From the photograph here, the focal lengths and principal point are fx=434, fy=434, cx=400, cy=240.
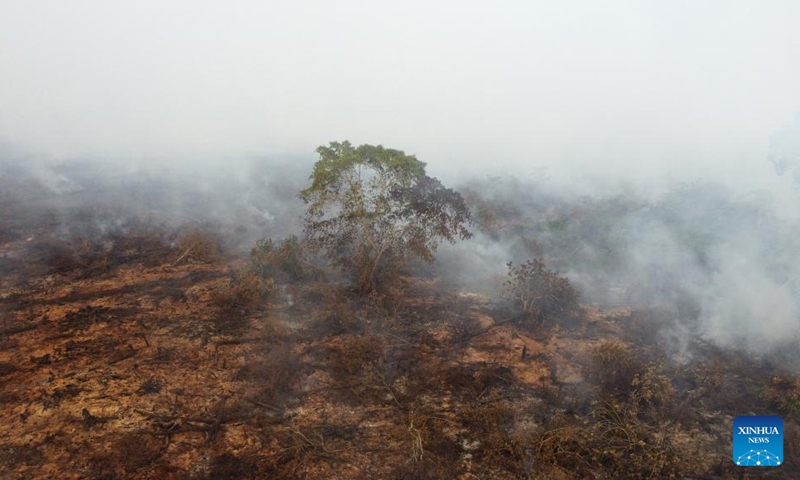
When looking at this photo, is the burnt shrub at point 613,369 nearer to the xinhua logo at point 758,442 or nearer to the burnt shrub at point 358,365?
the xinhua logo at point 758,442

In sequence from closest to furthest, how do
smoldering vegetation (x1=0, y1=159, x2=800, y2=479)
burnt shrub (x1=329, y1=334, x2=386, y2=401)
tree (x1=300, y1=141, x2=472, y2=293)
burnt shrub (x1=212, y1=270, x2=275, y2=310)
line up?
smoldering vegetation (x1=0, y1=159, x2=800, y2=479) → burnt shrub (x1=329, y1=334, x2=386, y2=401) → burnt shrub (x1=212, y1=270, x2=275, y2=310) → tree (x1=300, y1=141, x2=472, y2=293)

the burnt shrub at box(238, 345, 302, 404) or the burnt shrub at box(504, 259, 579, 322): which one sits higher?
the burnt shrub at box(504, 259, 579, 322)

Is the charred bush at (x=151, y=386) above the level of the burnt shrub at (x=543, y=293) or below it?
below

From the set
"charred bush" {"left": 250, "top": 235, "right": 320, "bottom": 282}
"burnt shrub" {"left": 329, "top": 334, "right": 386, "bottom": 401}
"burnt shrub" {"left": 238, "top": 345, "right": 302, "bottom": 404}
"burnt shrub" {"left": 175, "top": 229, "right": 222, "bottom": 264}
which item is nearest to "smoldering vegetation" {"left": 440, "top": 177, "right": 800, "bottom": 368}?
"charred bush" {"left": 250, "top": 235, "right": 320, "bottom": 282}

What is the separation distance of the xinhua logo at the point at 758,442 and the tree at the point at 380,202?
7.48 metres

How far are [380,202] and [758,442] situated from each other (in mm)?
9709

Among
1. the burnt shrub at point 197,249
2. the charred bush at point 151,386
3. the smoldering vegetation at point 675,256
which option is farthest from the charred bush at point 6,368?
the smoldering vegetation at point 675,256

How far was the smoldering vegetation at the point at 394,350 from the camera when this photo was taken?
7.34 metres

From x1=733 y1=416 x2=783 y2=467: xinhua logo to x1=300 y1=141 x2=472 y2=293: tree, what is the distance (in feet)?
24.6

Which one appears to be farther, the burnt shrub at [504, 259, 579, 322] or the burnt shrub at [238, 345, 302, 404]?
the burnt shrub at [504, 259, 579, 322]

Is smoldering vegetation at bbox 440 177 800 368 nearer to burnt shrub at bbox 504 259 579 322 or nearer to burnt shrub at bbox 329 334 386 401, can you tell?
burnt shrub at bbox 504 259 579 322

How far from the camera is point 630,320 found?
12.3m

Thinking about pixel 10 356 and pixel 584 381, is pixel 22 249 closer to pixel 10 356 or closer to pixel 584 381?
pixel 10 356

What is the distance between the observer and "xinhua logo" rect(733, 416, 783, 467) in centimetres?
690
